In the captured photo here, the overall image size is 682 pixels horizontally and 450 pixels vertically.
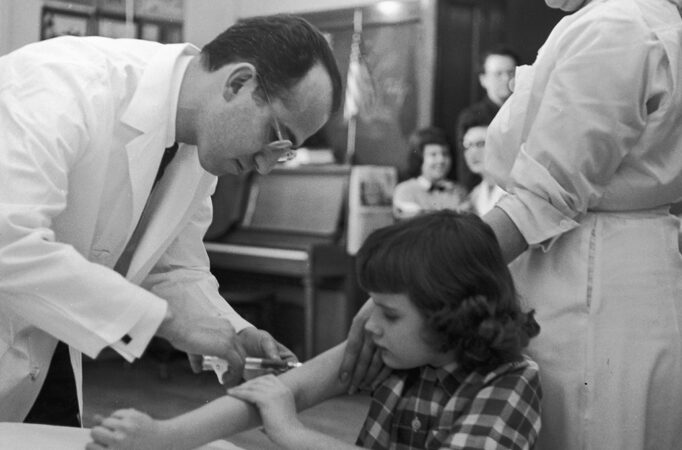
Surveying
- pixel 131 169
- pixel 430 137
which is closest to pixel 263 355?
Result: pixel 131 169

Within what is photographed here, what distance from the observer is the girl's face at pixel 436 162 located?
5.37 m

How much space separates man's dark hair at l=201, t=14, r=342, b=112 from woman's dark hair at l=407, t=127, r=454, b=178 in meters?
3.99

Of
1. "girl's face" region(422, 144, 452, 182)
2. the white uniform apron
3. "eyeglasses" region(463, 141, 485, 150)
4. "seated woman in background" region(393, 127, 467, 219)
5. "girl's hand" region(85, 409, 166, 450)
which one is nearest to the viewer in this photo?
"girl's hand" region(85, 409, 166, 450)

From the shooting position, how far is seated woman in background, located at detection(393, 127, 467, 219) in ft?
17.0

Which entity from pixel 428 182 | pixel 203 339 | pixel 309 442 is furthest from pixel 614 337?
pixel 428 182

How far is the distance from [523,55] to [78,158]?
5293 millimetres

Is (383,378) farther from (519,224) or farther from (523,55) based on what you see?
(523,55)

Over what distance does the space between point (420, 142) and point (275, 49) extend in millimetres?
4065

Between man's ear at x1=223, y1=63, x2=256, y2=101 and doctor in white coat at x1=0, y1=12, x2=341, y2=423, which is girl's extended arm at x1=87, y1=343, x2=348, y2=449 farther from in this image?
man's ear at x1=223, y1=63, x2=256, y2=101

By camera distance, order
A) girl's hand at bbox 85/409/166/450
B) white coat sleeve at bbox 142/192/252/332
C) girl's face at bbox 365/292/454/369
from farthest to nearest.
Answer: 1. white coat sleeve at bbox 142/192/252/332
2. girl's face at bbox 365/292/454/369
3. girl's hand at bbox 85/409/166/450

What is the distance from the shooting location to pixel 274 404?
1353mm

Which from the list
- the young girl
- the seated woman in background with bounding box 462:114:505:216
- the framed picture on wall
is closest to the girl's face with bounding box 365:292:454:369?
the young girl

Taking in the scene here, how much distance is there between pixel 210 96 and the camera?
1.49 meters

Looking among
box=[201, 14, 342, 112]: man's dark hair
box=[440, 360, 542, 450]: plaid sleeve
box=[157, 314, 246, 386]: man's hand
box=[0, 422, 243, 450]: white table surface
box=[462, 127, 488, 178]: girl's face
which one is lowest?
box=[462, 127, 488, 178]: girl's face
